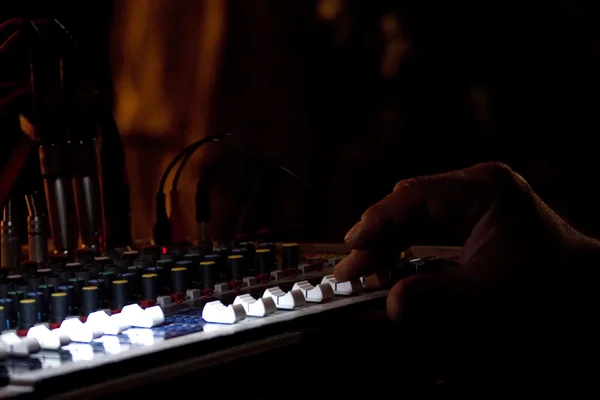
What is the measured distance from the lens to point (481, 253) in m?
0.98

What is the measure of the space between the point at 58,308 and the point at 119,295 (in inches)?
3.1

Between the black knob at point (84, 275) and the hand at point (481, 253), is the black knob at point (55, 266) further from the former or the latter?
the hand at point (481, 253)

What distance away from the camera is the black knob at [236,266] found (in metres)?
1.03

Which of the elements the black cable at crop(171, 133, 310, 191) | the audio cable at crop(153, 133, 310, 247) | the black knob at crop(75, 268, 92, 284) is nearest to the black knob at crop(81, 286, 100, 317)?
the black knob at crop(75, 268, 92, 284)

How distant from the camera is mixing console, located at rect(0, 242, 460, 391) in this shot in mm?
667

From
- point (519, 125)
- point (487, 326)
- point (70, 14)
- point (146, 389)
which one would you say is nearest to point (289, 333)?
point (146, 389)

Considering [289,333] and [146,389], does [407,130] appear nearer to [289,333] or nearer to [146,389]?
[289,333]

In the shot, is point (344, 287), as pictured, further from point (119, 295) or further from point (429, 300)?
point (119, 295)

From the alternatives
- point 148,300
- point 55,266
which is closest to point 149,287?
point 148,300

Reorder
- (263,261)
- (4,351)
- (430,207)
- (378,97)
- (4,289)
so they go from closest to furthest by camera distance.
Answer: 1. (4,351)
2. (4,289)
3. (430,207)
4. (263,261)
5. (378,97)

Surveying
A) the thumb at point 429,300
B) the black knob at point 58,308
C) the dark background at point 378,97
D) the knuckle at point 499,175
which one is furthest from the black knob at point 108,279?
the dark background at point 378,97

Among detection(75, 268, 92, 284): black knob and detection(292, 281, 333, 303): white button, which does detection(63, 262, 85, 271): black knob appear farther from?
detection(292, 281, 333, 303): white button

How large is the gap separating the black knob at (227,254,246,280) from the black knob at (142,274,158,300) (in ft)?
0.47

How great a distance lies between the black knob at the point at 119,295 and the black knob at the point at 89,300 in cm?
3
